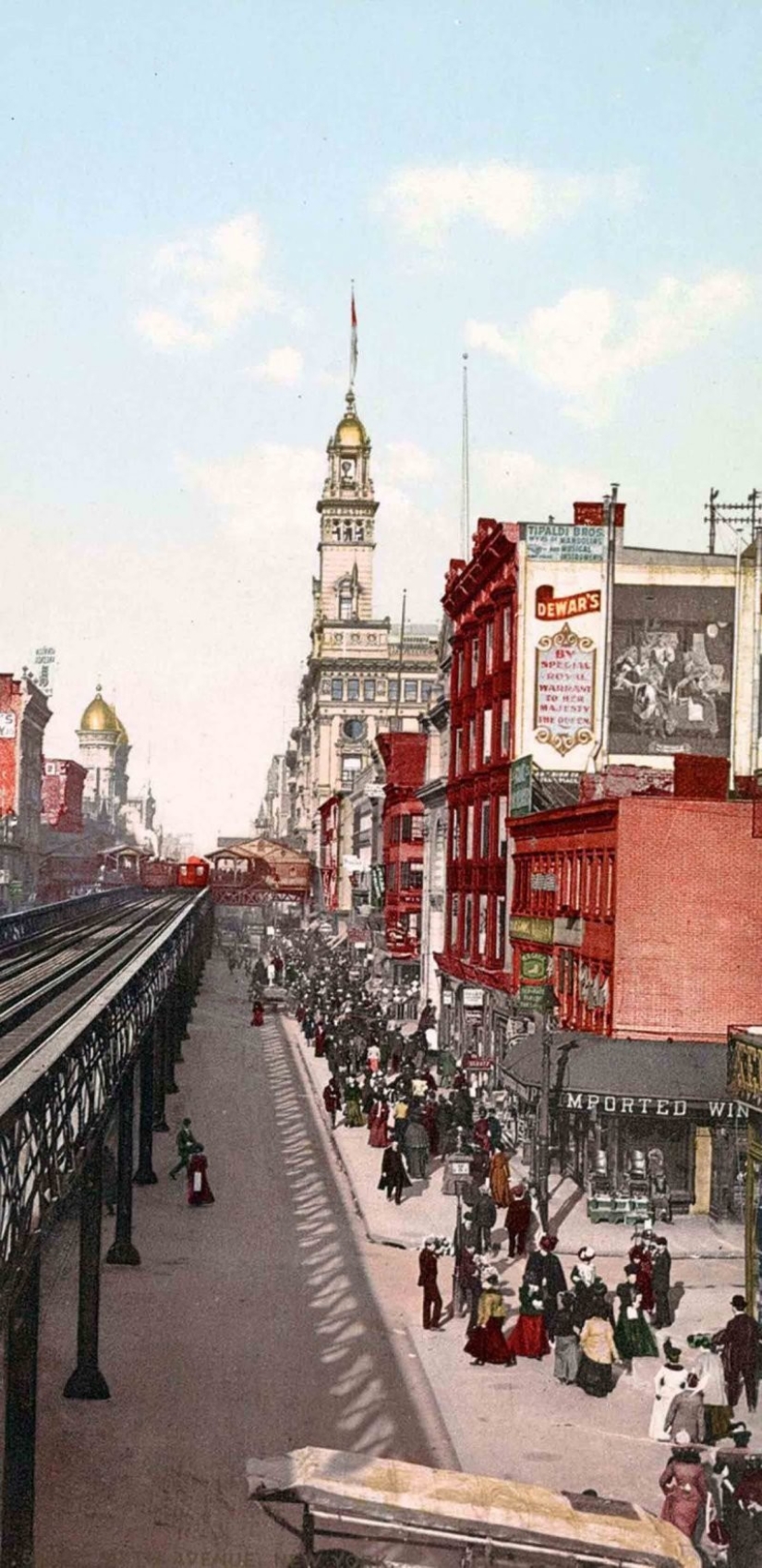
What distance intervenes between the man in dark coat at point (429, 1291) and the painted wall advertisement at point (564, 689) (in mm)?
26536

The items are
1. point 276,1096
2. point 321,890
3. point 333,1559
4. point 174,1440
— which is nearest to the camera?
point 333,1559

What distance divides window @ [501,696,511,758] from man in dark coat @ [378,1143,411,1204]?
1968 cm

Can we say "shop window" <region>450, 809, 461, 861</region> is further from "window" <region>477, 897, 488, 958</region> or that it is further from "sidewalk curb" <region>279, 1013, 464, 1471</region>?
"sidewalk curb" <region>279, 1013, 464, 1471</region>

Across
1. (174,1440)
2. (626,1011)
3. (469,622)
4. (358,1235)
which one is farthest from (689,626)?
(174,1440)

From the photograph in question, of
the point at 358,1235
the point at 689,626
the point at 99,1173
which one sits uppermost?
the point at 689,626

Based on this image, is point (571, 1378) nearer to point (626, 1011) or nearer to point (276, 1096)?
point (626, 1011)

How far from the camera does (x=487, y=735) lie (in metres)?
54.3

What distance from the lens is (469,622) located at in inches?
2274

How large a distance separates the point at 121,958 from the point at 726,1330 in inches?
1350

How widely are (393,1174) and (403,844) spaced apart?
48085mm

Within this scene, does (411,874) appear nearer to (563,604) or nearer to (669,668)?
(669,668)

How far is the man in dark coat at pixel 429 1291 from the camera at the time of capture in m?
23.8

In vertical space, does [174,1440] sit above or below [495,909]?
below

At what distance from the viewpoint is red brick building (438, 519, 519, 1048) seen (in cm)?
5050
